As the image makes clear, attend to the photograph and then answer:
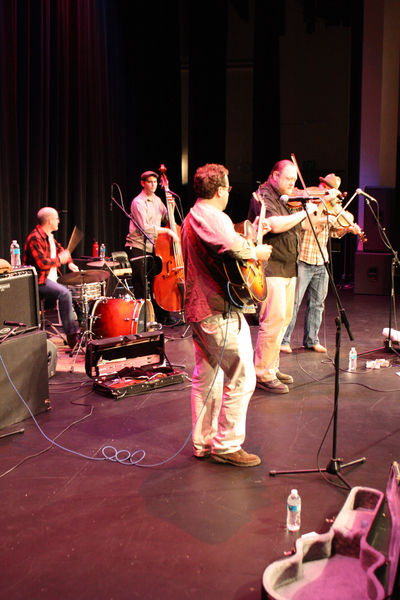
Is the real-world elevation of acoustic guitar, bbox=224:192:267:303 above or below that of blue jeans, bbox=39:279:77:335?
above

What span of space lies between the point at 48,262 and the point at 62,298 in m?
0.41

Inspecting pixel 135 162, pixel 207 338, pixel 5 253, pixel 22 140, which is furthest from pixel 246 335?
pixel 135 162

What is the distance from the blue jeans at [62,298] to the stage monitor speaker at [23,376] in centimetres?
180

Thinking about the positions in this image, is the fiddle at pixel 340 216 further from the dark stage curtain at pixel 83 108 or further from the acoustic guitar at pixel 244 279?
the dark stage curtain at pixel 83 108

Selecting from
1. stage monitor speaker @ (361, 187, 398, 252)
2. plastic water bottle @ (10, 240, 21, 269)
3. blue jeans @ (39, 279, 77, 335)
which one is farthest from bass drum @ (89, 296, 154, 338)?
stage monitor speaker @ (361, 187, 398, 252)

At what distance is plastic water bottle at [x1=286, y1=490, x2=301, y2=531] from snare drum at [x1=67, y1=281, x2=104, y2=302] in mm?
4254

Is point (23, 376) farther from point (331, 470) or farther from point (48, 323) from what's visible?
point (48, 323)

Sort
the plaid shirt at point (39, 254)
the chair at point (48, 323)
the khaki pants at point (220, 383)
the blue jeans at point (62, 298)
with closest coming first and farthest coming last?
the khaki pants at point (220, 383), the plaid shirt at point (39, 254), the blue jeans at point (62, 298), the chair at point (48, 323)

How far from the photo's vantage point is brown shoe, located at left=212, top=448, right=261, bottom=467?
379cm

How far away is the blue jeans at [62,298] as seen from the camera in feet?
21.6

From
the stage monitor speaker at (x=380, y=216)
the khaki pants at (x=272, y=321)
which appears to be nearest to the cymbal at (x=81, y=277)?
the khaki pants at (x=272, y=321)

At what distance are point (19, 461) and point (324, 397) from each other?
8.06 feet

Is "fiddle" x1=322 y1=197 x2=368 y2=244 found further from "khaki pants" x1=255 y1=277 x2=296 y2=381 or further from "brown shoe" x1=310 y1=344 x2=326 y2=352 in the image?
"khaki pants" x1=255 y1=277 x2=296 y2=381

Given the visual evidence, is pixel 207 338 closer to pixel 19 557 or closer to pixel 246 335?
pixel 246 335
